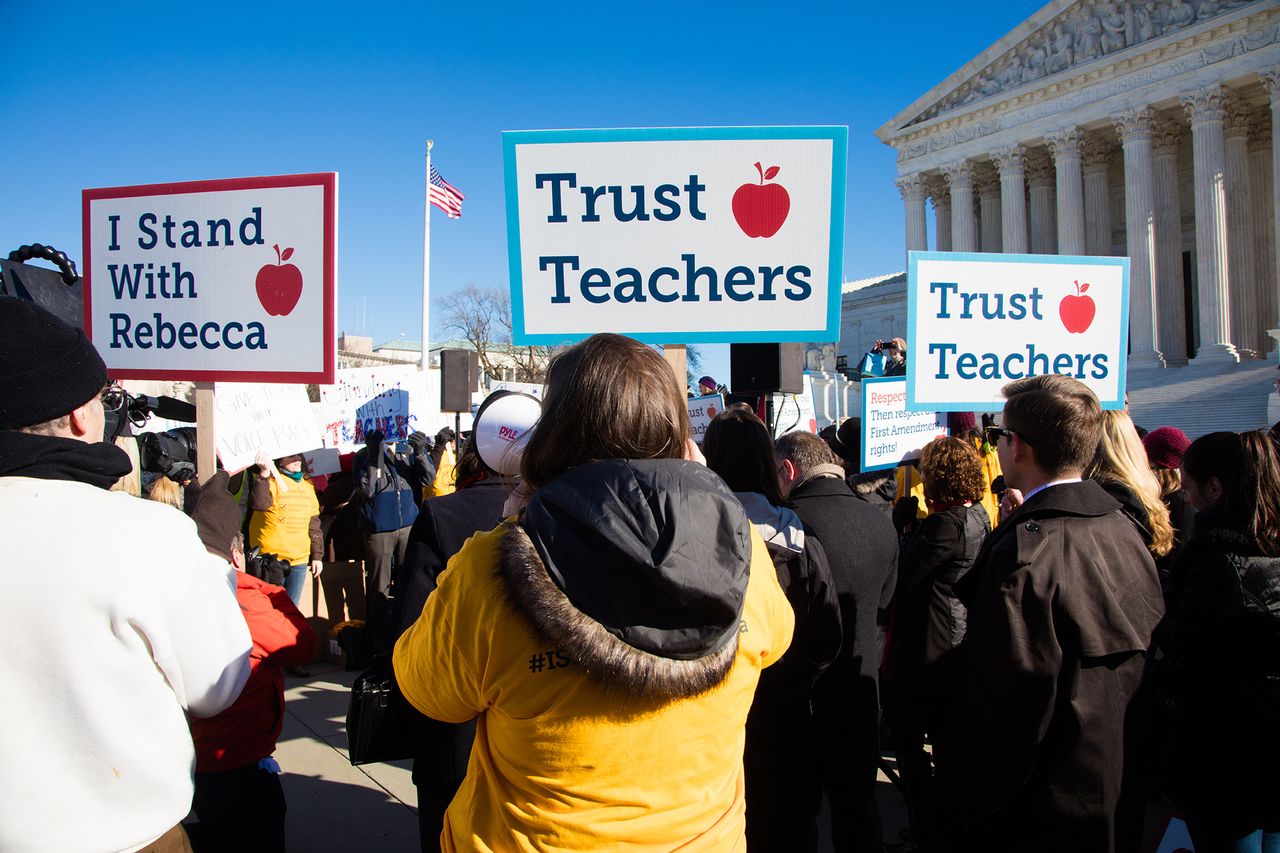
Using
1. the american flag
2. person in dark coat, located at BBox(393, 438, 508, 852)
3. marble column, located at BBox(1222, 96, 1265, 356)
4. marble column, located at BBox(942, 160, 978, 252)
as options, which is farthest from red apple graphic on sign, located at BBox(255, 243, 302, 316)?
marble column, located at BBox(942, 160, 978, 252)

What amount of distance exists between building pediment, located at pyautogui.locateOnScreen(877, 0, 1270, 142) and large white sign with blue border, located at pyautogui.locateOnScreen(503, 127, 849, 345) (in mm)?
29739

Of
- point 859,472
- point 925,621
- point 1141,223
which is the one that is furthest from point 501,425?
point 1141,223

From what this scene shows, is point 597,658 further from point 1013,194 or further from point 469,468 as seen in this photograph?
point 1013,194

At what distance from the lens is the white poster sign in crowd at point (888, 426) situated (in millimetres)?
5495

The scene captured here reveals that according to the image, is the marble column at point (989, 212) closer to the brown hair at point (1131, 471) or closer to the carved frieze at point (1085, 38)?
the carved frieze at point (1085, 38)

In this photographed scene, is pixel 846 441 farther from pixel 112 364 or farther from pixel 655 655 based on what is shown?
pixel 655 655

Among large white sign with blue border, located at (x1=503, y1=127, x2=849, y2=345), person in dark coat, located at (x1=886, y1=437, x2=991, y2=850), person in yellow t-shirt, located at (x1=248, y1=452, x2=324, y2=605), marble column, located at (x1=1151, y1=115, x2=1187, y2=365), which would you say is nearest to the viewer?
large white sign with blue border, located at (x1=503, y1=127, x2=849, y2=345)

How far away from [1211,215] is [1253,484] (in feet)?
95.7

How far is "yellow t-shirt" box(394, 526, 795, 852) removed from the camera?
141cm

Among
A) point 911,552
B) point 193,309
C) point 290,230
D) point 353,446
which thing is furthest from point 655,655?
point 353,446

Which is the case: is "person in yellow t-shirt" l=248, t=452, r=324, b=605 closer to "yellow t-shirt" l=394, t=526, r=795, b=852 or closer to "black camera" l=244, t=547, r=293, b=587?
"black camera" l=244, t=547, r=293, b=587

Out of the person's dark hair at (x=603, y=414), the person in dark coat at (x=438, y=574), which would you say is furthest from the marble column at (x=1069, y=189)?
the person's dark hair at (x=603, y=414)

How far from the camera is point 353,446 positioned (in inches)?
352

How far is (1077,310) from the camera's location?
475 cm
